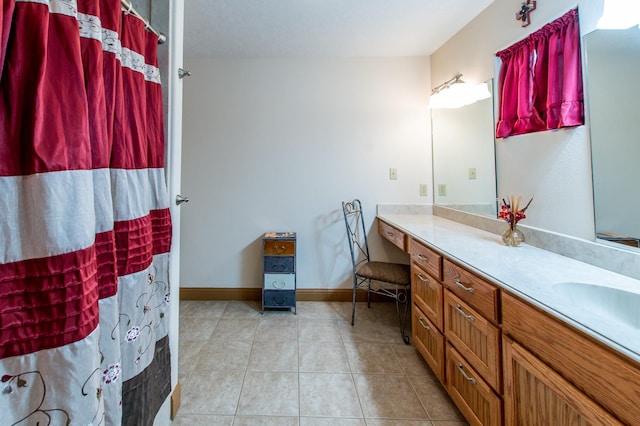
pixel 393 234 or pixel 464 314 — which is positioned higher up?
pixel 393 234

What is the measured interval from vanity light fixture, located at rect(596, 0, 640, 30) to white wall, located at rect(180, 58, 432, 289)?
1.59 m

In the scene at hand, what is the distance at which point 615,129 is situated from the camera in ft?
3.82

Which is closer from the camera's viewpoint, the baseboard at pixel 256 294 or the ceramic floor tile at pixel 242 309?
the ceramic floor tile at pixel 242 309

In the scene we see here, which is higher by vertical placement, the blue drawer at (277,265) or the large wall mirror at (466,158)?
the large wall mirror at (466,158)

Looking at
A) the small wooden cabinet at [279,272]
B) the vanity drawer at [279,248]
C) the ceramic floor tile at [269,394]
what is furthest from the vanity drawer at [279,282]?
the ceramic floor tile at [269,394]

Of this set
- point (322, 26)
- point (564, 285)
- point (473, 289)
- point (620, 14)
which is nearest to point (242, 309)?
point (473, 289)

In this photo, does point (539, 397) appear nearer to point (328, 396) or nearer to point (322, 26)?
point (328, 396)

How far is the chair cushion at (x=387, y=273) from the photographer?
2.11 metres

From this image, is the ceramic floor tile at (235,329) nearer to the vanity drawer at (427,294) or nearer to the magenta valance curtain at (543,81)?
the vanity drawer at (427,294)

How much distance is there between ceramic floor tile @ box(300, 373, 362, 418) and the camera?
4.63 feet

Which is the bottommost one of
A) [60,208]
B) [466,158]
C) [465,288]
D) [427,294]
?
[427,294]

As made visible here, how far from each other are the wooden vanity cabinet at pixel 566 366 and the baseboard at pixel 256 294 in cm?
179

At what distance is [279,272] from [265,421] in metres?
1.24

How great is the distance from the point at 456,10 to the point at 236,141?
209 cm
